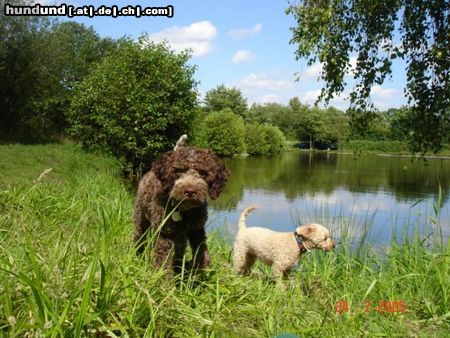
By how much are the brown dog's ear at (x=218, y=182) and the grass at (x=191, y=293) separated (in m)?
0.63

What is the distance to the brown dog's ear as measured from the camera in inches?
137

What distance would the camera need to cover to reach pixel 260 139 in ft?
192

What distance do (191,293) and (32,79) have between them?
27.6m

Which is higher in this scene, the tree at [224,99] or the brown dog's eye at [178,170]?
the tree at [224,99]

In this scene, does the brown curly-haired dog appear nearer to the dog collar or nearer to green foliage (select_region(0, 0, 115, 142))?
the dog collar

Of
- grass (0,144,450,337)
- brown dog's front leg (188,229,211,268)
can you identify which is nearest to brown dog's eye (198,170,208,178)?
brown dog's front leg (188,229,211,268)

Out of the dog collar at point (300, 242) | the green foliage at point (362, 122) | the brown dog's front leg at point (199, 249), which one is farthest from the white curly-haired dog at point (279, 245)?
the green foliage at point (362, 122)

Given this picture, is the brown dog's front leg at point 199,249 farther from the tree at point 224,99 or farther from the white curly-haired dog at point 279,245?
the tree at point 224,99

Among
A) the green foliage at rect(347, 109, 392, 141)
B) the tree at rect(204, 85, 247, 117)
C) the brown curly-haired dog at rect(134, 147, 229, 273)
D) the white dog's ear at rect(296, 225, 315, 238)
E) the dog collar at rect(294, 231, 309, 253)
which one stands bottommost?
the dog collar at rect(294, 231, 309, 253)

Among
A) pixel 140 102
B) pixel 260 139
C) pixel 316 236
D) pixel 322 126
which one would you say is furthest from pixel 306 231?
pixel 322 126

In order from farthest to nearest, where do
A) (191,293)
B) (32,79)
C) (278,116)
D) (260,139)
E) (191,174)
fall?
(278,116) → (260,139) → (32,79) → (191,174) → (191,293)

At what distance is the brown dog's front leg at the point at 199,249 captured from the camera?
11.7ft
